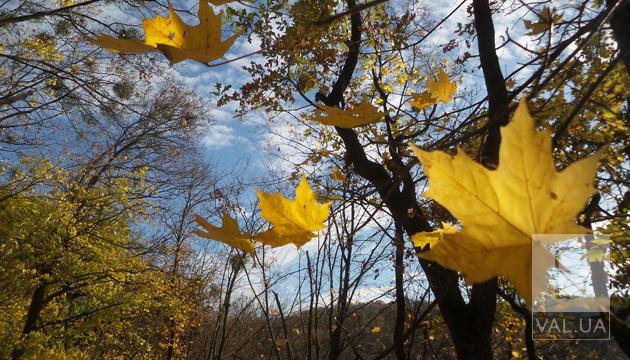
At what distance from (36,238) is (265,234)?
25.0 ft

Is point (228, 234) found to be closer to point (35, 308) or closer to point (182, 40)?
point (182, 40)

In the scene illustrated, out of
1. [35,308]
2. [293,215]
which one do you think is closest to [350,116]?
[293,215]

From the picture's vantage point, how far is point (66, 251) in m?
6.64

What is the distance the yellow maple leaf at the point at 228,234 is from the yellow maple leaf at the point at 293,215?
0.20 ft

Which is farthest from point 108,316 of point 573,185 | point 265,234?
point 573,185

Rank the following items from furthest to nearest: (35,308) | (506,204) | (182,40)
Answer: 1. (35,308)
2. (182,40)
3. (506,204)

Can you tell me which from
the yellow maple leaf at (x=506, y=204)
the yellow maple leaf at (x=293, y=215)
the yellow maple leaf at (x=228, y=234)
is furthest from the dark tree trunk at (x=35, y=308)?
the yellow maple leaf at (x=506, y=204)

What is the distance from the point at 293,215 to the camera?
68cm

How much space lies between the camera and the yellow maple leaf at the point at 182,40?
0.63 m

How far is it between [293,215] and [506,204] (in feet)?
1.23

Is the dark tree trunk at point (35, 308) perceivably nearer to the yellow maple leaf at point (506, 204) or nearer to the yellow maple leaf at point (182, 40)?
the yellow maple leaf at point (182, 40)

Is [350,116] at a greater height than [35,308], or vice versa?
[350,116]

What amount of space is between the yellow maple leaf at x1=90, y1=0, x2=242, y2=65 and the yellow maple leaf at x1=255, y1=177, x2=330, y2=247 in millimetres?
261

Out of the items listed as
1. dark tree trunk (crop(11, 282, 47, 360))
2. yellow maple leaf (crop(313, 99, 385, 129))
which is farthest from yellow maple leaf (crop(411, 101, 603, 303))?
dark tree trunk (crop(11, 282, 47, 360))
